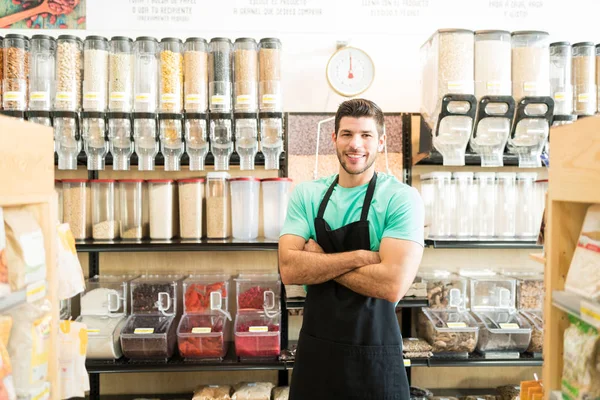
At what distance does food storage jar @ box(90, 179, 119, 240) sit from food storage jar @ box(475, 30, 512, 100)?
199 cm

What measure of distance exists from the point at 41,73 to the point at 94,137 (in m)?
0.42

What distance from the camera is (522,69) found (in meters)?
2.47

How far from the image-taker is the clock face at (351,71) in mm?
2885

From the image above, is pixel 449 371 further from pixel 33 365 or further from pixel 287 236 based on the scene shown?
pixel 33 365

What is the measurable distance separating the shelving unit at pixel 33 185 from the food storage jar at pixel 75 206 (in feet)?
4.22

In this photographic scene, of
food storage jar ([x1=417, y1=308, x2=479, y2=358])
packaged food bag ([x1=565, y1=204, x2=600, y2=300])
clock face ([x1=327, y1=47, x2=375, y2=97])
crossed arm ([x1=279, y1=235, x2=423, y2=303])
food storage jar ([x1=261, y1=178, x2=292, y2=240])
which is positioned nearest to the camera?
packaged food bag ([x1=565, y1=204, x2=600, y2=300])

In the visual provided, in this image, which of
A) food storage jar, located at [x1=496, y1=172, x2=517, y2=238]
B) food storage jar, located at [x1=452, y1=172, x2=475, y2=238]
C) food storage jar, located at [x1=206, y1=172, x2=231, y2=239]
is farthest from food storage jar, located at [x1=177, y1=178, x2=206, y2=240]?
food storage jar, located at [x1=496, y1=172, x2=517, y2=238]

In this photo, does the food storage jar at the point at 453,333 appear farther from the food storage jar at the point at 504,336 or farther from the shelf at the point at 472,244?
the shelf at the point at 472,244

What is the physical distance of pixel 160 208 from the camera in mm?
2691

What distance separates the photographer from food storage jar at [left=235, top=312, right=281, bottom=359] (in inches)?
101

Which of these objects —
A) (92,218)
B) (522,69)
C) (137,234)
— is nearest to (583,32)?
(522,69)

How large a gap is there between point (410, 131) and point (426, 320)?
1.10 m

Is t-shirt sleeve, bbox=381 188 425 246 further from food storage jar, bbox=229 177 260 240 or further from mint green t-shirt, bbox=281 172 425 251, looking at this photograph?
food storage jar, bbox=229 177 260 240

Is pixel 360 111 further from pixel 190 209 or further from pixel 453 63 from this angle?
pixel 190 209
